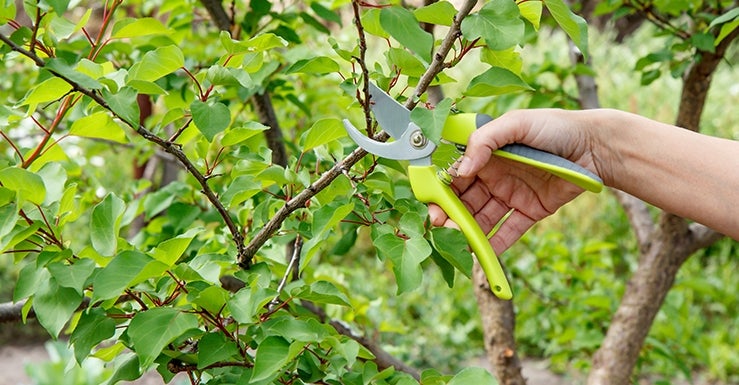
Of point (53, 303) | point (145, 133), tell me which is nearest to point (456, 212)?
point (145, 133)

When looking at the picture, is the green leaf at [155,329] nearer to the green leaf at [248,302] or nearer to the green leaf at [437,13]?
the green leaf at [248,302]

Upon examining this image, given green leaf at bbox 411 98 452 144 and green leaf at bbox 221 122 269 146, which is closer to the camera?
green leaf at bbox 411 98 452 144

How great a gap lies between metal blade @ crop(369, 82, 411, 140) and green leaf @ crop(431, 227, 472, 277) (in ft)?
0.48

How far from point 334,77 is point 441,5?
43.6 inches

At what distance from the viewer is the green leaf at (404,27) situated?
0.90 metres

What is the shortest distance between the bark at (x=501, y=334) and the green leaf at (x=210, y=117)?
1.08 metres

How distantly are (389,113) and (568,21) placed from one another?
10.1 inches

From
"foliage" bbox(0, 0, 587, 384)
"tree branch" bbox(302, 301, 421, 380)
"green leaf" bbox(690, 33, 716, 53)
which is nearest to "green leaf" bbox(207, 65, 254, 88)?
"foliage" bbox(0, 0, 587, 384)

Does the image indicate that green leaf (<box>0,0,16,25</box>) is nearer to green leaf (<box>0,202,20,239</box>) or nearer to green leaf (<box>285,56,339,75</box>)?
green leaf (<box>0,202,20,239</box>)

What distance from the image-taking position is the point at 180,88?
1.49 metres

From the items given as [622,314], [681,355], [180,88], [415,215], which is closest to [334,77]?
[180,88]

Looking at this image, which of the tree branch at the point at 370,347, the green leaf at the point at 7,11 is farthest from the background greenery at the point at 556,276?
the green leaf at the point at 7,11

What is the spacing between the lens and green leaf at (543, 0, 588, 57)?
0.91m

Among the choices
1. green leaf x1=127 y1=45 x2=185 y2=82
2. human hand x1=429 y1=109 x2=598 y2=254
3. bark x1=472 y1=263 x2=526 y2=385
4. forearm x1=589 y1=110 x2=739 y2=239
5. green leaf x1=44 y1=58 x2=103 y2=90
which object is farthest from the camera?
bark x1=472 y1=263 x2=526 y2=385
